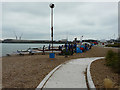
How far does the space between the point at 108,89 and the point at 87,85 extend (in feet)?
2.58

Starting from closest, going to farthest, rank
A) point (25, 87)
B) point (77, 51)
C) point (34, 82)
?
1. point (25, 87)
2. point (34, 82)
3. point (77, 51)

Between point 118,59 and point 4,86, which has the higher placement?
point 118,59

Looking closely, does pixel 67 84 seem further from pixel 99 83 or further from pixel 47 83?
pixel 99 83

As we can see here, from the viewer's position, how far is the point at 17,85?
15.6 ft

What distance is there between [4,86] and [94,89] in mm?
Result: 3460

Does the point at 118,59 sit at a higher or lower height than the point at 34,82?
higher

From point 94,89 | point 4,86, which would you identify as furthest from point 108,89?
point 4,86

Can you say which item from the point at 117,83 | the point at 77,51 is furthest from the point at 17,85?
the point at 77,51

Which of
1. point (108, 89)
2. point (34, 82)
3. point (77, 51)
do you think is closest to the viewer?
point (108, 89)

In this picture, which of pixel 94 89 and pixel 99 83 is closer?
pixel 94 89

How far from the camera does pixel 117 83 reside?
4805 mm

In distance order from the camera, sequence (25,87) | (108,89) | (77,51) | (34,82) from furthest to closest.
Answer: (77,51), (34,82), (25,87), (108,89)

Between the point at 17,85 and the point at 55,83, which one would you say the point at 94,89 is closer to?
the point at 55,83

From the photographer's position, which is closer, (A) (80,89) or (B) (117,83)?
(A) (80,89)
